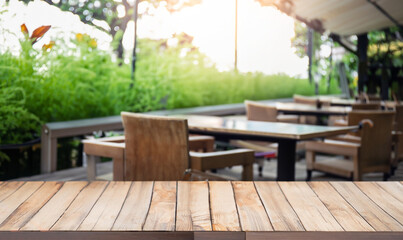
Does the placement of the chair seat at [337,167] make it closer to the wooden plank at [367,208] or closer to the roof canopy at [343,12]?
the wooden plank at [367,208]

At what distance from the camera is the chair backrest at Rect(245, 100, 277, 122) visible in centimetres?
549

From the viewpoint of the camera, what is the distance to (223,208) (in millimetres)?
1908

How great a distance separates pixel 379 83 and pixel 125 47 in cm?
650

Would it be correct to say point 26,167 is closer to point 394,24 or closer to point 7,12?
point 7,12

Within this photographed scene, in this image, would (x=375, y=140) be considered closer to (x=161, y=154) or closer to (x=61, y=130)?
(x=161, y=154)

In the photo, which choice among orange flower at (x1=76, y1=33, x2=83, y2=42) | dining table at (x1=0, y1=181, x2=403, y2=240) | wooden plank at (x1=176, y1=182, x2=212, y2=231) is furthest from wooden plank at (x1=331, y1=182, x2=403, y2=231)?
orange flower at (x1=76, y1=33, x2=83, y2=42)

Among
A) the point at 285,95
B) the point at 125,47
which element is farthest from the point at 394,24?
the point at 125,47

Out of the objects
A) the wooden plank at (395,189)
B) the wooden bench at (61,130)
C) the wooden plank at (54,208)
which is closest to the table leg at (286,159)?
the wooden plank at (395,189)

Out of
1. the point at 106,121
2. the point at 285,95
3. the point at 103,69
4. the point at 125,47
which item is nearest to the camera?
the point at 106,121

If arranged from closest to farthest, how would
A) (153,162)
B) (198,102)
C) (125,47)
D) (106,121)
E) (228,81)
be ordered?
(153,162), (106,121), (125,47), (198,102), (228,81)

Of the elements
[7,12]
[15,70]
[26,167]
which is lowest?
[26,167]

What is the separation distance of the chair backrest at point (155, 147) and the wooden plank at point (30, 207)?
2.97 feet

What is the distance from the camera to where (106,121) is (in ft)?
16.1

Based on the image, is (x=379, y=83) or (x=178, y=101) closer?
(x=178, y=101)
